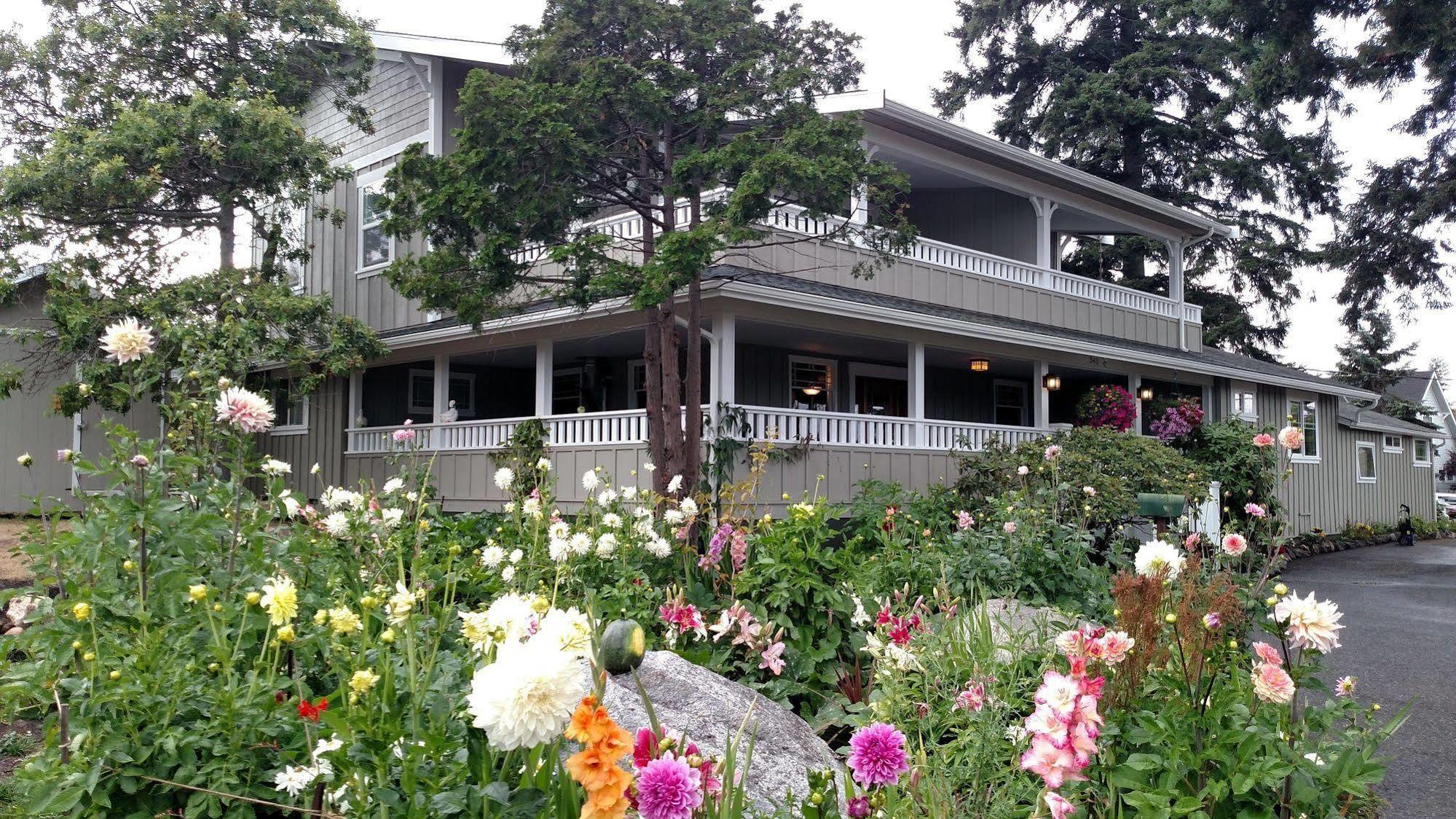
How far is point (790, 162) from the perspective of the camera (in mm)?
7203

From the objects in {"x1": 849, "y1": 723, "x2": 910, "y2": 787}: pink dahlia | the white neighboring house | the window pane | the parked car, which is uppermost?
the window pane

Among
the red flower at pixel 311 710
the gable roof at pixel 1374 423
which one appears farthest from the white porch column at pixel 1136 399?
the red flower at pixel 311 710

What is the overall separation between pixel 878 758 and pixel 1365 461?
75.7ft

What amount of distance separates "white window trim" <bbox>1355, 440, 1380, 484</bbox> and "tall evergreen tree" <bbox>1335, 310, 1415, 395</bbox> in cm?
1472

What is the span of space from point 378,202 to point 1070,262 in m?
23.0

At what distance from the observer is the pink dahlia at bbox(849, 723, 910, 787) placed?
5.31 ft

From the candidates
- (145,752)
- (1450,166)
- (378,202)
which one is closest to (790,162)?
(378,202)

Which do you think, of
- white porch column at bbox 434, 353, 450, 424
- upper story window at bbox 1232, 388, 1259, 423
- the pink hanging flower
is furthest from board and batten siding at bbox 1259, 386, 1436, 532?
the pink hanging flower

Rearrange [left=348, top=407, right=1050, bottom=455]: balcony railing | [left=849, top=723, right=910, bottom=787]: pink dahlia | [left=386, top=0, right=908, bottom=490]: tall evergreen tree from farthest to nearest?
[left=348, top=407, right=1050, bottom=455]: balcony railing < [left=386, top=0, right=908, bottom=490]: tall evergreen tree < [left=849, top=723, right=910, bottom=787]: pink dahlia

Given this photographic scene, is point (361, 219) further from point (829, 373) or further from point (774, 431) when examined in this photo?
point (774, 431)

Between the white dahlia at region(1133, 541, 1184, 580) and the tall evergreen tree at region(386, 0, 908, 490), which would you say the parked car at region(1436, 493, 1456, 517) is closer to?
the tall evergreen tree at region(386, 0, 908, 490)

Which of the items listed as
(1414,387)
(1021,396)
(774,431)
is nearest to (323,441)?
(774,431)

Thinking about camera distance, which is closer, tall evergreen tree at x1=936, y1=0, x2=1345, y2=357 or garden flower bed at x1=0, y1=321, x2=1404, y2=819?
garden flower bed at x1=0, y1=321, x2=1404, y2=819

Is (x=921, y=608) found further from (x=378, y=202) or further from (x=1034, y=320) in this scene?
(x=1034, y=320)
